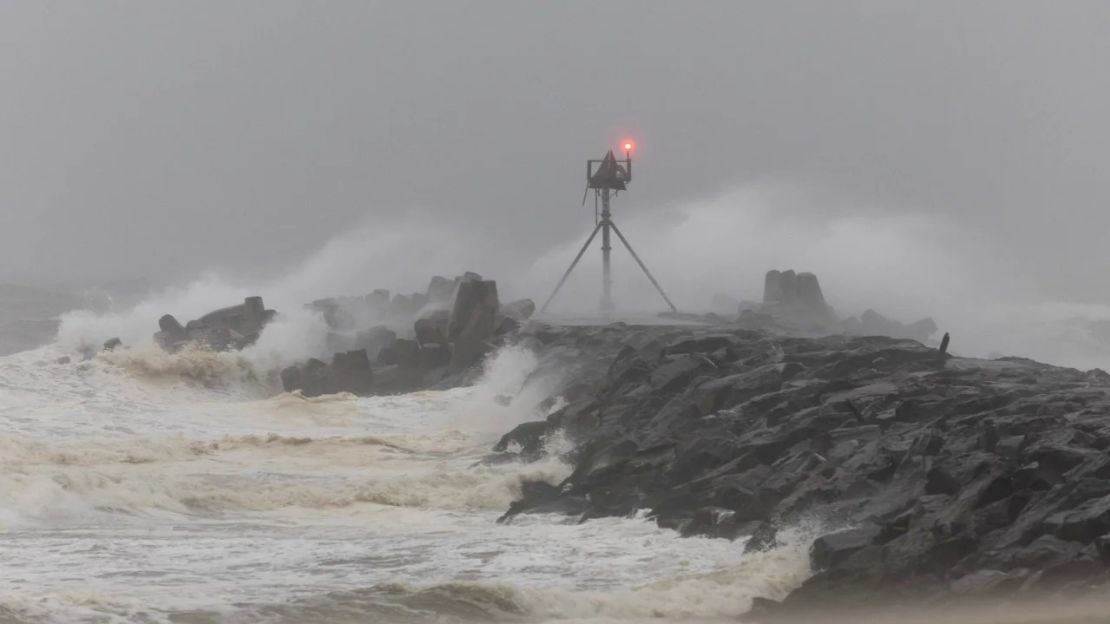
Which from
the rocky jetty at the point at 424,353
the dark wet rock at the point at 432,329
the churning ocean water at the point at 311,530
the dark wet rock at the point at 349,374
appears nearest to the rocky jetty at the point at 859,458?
the churning ocean water at the point at 311,530

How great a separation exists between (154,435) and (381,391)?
8.43 metres

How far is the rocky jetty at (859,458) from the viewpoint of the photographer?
39.7ft

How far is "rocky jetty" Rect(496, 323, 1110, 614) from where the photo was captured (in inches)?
476

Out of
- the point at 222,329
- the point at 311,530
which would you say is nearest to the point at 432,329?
the point at 222,329

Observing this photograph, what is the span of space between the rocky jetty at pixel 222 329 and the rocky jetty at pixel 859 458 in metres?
16.4

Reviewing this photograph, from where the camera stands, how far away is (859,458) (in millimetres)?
15469

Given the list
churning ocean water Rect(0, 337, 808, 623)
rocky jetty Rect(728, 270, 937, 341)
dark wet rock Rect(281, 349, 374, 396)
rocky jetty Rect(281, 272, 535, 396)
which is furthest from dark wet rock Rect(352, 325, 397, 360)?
rocky jetty Rect(728, 270, 937, 341)

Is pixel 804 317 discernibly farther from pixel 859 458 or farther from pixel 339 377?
pixel 859 458

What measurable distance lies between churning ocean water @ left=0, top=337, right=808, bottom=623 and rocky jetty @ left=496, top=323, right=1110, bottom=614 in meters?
0.75

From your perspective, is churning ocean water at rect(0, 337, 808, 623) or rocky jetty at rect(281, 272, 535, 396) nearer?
churning ocean water at rect(0, 337, 808, 623)

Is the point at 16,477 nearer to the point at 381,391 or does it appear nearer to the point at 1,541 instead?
the point at 1,541

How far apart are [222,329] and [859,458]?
27.8 meters

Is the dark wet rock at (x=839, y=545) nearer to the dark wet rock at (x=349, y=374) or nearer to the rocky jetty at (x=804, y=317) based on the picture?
the dark wet rock at (x=349, y=374)

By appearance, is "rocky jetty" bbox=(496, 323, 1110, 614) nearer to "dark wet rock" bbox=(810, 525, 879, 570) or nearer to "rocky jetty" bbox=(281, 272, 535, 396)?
"dark wet rock" bbox=(810, 525, 879, 570)
